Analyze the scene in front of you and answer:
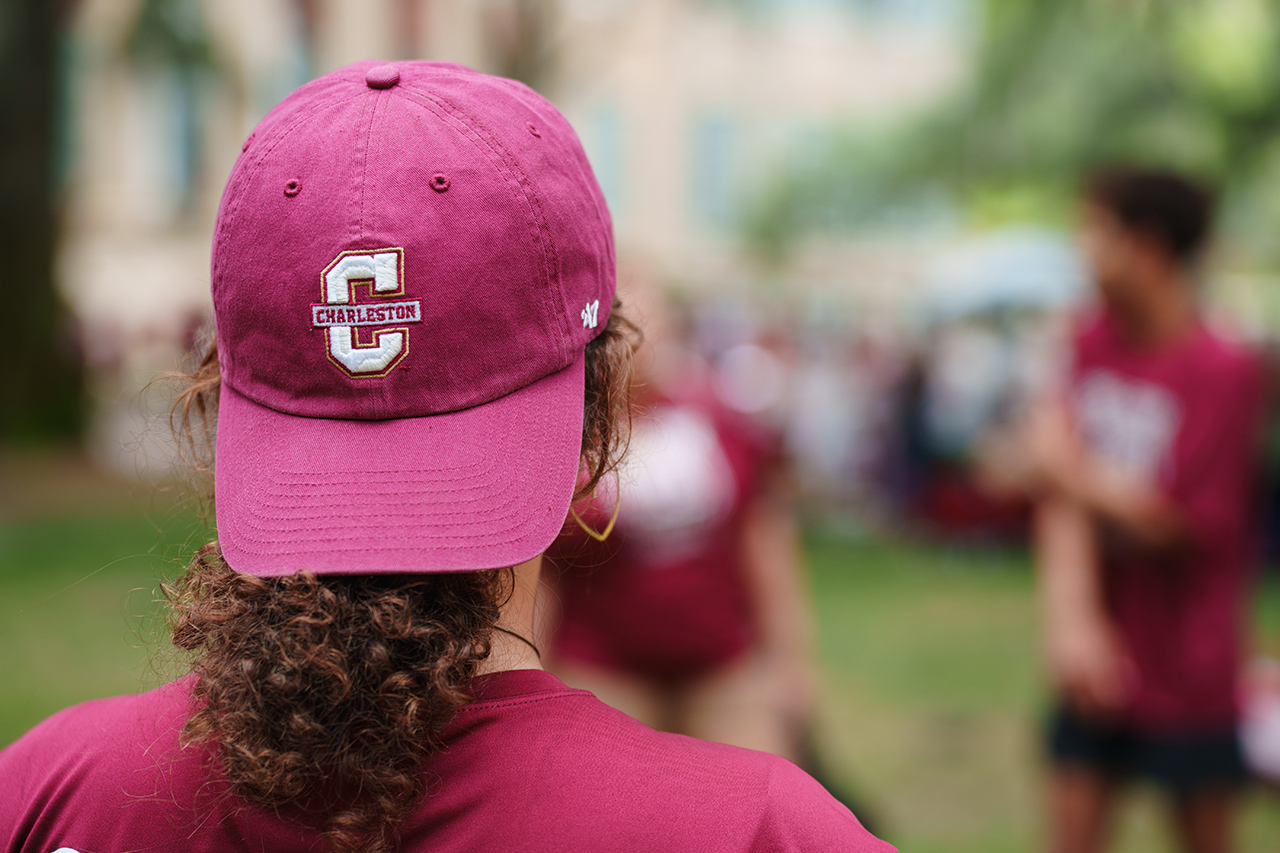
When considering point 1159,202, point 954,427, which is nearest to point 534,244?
point 1159,202

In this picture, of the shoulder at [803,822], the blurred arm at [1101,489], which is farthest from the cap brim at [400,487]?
the blurred arm at [1101,489]

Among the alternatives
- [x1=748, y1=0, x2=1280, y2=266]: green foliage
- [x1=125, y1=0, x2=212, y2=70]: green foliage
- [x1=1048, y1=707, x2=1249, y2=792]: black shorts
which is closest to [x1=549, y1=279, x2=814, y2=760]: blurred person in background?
[x1=1048, y1=707, x2=1249, y2=792]: black shorts

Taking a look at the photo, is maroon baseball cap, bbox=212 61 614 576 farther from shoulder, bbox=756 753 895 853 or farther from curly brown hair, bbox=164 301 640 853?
shoulder, bbox=756 753 895 853

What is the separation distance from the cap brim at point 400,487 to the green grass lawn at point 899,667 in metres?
0.61

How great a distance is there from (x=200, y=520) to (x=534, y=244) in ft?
1.84

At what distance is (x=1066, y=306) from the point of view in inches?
553

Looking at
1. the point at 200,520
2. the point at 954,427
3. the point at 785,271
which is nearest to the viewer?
the point at 200,520

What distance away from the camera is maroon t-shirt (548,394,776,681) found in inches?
146

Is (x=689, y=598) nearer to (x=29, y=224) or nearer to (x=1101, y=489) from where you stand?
(x=1101, y=489)

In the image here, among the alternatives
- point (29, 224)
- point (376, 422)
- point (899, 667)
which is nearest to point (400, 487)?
point (376, 422)

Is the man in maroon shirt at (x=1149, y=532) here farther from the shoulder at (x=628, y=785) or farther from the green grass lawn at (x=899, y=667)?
the shoulder at (x=628, y=785)

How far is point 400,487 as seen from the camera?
112 cm

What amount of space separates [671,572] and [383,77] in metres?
2.70

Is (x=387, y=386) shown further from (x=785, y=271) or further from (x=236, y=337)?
(x=785, y=271)
